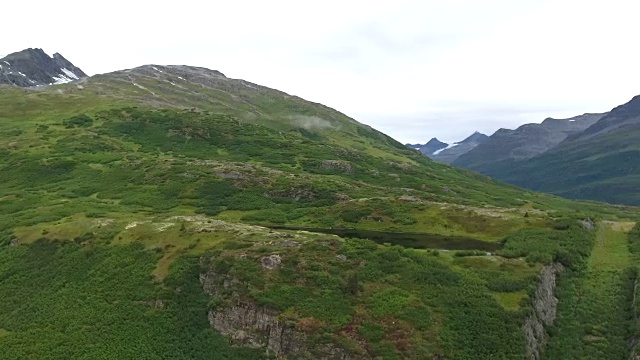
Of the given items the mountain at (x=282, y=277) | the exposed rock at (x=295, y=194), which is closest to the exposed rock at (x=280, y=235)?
the mountain at (x=282, y=277)

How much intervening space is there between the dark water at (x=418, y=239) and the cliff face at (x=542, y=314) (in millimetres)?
11718

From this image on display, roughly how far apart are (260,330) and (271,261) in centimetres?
930

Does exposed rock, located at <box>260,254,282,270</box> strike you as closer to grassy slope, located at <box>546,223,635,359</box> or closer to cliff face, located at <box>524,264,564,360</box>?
cliff face, located at <box>524,264,564,360</box>

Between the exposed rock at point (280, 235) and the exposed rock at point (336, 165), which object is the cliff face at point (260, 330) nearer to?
the exposed rock at point (280, 235)

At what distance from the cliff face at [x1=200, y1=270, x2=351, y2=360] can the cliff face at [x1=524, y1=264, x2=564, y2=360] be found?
16453 mm

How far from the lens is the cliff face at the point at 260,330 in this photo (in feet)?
133

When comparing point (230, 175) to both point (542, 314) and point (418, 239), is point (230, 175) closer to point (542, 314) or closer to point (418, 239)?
point (418, 239)

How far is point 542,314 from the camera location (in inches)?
1813

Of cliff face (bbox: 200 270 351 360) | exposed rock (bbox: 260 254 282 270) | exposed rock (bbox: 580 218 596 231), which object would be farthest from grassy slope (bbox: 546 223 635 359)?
exposed rock (bbox: 260 254 282 270)

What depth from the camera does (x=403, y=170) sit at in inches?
6796

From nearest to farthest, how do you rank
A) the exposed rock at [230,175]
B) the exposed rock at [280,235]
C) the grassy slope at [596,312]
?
1. the grassy slope at [596,312]
2. the exposed rock at [280,235]
3. the exposed rock at [230,175]

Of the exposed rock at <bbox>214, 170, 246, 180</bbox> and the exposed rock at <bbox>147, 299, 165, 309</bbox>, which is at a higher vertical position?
the exposed rock at <bbox>214, 170, 246, 180</bbox>

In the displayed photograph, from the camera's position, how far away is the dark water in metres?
66.2

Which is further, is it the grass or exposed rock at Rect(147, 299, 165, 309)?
exposed rock at Rect(147, 299, 165, 309)
